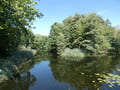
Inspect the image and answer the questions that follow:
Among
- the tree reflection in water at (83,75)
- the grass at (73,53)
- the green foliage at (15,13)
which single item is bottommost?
the tree reflection in water at (83,75)

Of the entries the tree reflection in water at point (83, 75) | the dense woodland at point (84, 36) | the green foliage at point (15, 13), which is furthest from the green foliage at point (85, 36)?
the green foliage at point (15, 13)

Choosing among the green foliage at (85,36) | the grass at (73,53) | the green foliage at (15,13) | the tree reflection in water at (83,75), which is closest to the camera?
→ the green foliage at (15,13)

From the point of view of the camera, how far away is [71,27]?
2234 centimetres

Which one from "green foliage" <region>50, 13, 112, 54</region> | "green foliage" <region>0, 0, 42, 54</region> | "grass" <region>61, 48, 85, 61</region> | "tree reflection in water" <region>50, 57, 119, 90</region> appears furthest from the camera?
"grass" <region>61, 48, 85, 61</region>

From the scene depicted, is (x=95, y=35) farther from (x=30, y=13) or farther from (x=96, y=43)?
(x=30, y=13)

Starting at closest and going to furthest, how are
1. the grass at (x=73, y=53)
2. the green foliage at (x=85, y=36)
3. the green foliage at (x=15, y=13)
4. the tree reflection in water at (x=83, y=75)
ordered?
1. the green foliage at (x=15, y=13)
2. the tree reflection in water at (x=83, y=75)
3. the green foliage at (x=85, y=36)
4. the grass at (x=73, y=53)

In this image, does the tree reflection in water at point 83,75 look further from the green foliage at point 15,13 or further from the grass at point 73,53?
the grass at point 73,53

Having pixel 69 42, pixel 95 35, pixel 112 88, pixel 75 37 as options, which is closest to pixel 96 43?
pixel 95 35

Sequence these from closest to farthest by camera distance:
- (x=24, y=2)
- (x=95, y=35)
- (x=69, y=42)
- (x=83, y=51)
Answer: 1. (x=24, y=2)
2. (x=95, y=35)
3. (x=83, y=51)
4. (x=69, y=42)

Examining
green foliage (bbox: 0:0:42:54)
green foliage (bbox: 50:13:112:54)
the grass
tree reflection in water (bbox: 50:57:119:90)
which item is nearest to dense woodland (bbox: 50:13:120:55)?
green foliage (bbox: 50:13:112:54)

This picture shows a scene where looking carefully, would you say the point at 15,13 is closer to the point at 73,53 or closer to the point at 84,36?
the point at 73,53

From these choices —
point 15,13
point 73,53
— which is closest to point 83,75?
point 15,13

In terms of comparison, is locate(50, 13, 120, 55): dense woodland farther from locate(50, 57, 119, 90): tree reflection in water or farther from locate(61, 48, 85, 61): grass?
locate(50, 57, 119, 90): tree reflection in water

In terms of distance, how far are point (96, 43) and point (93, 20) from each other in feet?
15.1
